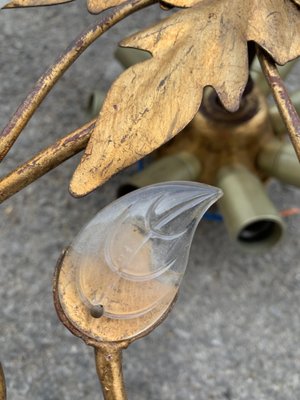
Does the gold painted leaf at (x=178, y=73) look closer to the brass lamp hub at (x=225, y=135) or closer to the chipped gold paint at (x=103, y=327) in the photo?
the chipped gold paint at (x=103, y=327)

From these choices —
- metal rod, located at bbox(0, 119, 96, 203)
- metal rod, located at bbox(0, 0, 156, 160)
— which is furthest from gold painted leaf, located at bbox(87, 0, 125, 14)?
metal rod, located at bbox(0, 119, 96, 203)

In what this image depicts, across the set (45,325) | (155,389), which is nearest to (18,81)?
(45,325)

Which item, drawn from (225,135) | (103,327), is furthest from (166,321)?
(103,327)

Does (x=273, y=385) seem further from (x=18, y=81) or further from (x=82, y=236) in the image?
(x=18, y=81)

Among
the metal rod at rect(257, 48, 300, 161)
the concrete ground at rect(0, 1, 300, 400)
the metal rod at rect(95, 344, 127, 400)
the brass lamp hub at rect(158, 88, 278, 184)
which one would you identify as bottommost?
the concrete ground at rect(0, 1, 300, 400)

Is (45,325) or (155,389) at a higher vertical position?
(45,325)

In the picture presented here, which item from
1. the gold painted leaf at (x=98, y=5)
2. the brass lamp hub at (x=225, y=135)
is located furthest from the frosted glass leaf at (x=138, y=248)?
the brass lamp hub at (x=225, y=135)

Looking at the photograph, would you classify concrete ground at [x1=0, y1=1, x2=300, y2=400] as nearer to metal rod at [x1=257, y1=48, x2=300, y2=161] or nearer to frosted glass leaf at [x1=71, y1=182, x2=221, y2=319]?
frosted glass leaf at [x1=71, y1=182, x2=221, y2=319]
